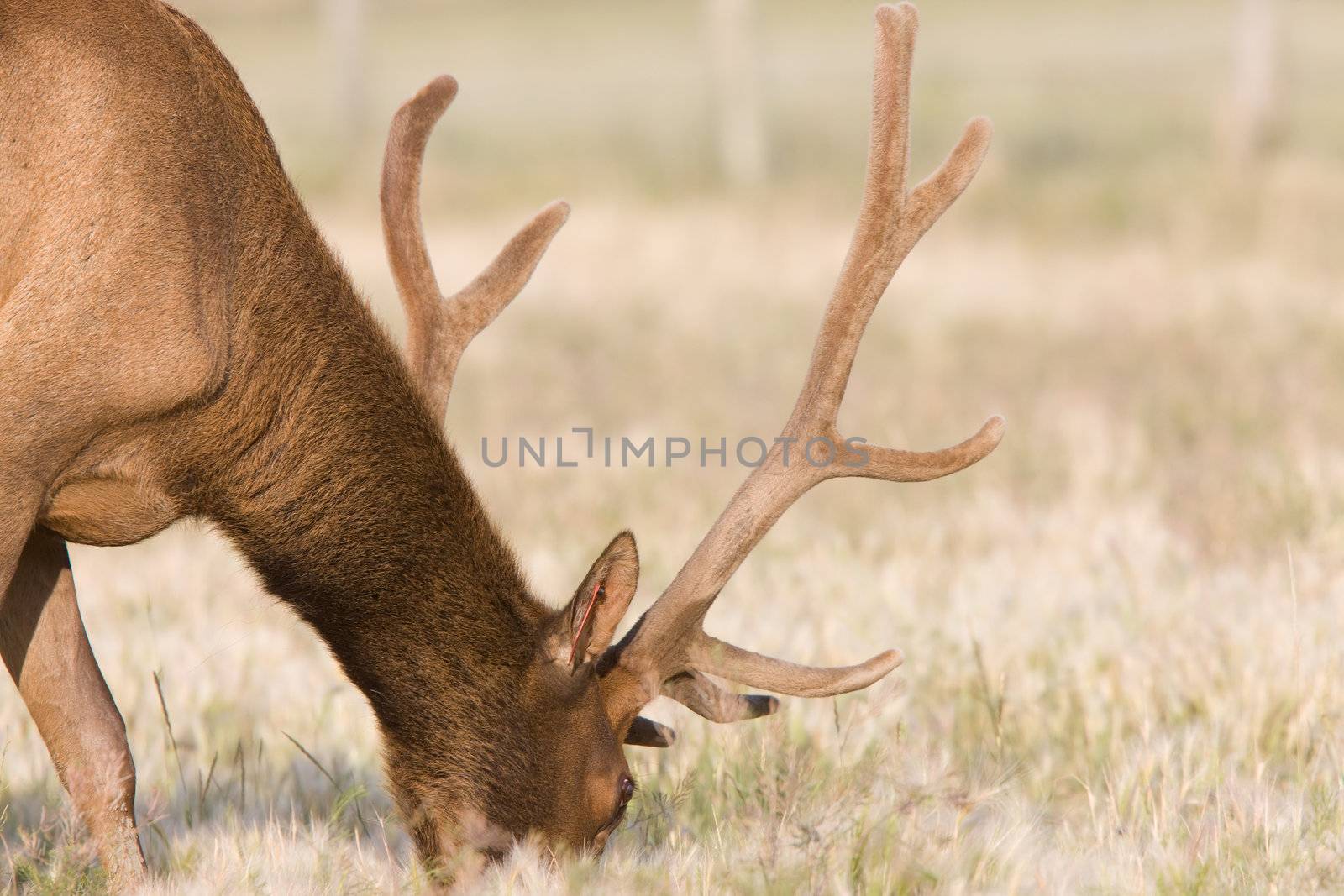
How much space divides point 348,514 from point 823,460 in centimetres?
102

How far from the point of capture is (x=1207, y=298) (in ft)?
37.7

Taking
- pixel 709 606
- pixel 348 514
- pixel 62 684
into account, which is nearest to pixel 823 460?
pixel 709 606

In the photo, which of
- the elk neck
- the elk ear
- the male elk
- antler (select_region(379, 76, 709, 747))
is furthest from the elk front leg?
the elk ear

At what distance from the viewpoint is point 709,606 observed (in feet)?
10.8

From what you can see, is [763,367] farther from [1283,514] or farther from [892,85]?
[892,85]

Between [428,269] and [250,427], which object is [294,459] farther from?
[428,269]

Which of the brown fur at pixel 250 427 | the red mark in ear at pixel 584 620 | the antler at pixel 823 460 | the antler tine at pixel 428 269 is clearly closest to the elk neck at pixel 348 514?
the brown fur at pixel 250 427

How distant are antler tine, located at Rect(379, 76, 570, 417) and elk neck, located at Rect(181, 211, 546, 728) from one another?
405 mm

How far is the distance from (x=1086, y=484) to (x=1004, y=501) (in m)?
0.43

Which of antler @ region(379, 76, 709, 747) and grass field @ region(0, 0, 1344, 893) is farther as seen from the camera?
antler @ region(379, 76, 709, 747)

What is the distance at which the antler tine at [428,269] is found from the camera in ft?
12.4

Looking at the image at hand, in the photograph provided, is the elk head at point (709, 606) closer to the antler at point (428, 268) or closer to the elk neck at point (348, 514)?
the elk neck at point (348, 514)

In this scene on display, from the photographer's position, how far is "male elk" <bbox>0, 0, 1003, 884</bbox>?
3066 mm

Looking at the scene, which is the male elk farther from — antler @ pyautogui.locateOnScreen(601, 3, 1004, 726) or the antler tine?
the antler tine
